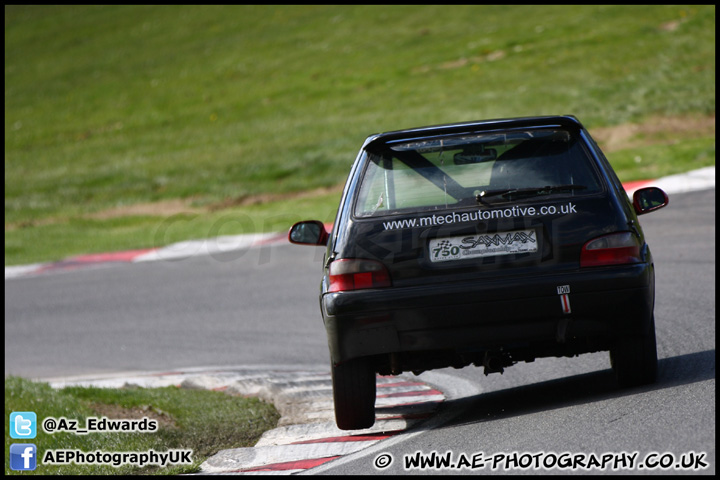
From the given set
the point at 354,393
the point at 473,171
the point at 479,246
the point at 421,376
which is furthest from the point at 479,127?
the point at 421,376

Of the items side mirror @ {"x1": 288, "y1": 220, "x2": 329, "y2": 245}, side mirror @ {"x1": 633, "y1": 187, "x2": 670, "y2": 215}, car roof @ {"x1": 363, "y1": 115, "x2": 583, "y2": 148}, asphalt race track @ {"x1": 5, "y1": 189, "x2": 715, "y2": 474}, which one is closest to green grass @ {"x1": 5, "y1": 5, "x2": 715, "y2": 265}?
asphalt race track @ {"x1": 5, "y1": 189, "x2": 715, "y2": 474}

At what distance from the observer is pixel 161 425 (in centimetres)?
713

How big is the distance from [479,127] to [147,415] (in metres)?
3.31

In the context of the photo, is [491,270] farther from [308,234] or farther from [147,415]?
[147,415]

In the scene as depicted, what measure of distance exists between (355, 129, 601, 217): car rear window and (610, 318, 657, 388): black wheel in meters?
0.90

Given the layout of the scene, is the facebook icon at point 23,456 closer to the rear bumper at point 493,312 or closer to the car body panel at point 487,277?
the car body panel at point 487,277

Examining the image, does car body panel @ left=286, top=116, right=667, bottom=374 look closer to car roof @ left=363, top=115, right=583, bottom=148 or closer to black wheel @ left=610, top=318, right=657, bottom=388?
black wheel @ left=610, top=318, right=657, bottom=388

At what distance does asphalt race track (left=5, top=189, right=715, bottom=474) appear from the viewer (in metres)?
4.93

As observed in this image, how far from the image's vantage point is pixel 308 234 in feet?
21.9

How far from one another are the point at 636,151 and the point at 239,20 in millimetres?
38615

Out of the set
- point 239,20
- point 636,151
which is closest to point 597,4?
point 239,20

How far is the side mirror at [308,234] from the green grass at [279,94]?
12520mm

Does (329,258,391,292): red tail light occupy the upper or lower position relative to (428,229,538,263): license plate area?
lower

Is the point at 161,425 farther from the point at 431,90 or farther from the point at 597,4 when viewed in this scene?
the point at 597,4
